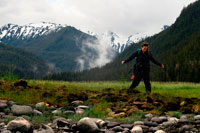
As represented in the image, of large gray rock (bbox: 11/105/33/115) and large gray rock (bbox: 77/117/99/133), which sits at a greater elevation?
large gray rock (bbox: 11/105/33/115)

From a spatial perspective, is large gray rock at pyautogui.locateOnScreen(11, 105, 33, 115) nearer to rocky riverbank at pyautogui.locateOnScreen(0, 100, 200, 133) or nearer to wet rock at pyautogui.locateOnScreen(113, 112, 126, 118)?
rocky riverbank at pyautogui.locateOnScreen(0, 100, 200, 133)

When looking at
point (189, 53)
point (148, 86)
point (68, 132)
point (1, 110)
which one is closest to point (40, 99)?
point (1, 110)

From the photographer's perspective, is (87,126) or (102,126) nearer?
(87,126)

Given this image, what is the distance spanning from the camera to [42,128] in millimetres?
5332

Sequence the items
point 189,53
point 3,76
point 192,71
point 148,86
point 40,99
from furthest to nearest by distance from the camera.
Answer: point 189,53
point 192,71
point 3,76
point 148,86
point 40,99

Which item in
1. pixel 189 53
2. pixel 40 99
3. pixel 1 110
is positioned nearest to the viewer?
pixel 1 110

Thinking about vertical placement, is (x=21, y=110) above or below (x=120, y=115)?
above

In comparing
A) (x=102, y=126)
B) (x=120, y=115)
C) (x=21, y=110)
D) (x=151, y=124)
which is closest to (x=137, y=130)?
(x=151, y=124)

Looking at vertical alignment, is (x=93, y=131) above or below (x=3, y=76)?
below

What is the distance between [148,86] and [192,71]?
99046 millimetres

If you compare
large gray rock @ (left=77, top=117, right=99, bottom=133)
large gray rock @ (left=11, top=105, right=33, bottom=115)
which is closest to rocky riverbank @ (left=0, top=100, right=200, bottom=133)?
large gray rock @ (left=77, top=117, right=99, bottom=133)

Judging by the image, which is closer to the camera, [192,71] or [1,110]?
[1,110]

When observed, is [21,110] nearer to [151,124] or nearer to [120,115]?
[120,115]

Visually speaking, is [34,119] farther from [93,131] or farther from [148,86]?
[148,86]
